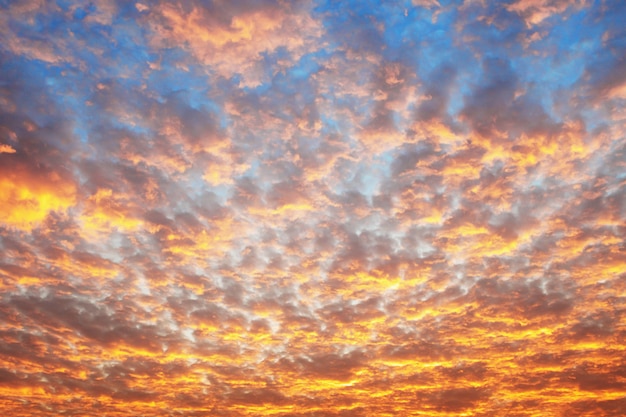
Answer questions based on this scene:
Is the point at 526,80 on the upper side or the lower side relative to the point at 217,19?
lower

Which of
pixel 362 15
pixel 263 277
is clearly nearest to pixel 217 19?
pixel 362 15

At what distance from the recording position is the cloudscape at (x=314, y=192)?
23.9ft

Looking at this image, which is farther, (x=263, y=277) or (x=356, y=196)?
(x=263, y=277)

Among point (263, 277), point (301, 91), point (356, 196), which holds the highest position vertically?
point (301, 91)

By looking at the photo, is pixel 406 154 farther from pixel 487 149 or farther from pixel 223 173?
pixel 223 173

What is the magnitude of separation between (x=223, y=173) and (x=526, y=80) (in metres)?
5.91

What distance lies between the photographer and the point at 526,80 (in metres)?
7.74

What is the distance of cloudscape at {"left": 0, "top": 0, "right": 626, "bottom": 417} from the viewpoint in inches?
286

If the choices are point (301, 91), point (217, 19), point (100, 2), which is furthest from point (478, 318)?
point (100, 2)

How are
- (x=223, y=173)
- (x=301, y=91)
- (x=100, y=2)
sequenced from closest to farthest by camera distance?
(x=100, y=2), (x=301, y=91), (x=223, y=173)

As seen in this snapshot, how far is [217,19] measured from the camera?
7.05 metres

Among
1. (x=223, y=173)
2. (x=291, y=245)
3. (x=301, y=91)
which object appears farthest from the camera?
(x=291, y=245)

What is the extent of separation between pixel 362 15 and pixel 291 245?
6029 mm

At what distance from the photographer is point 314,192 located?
1003cm
